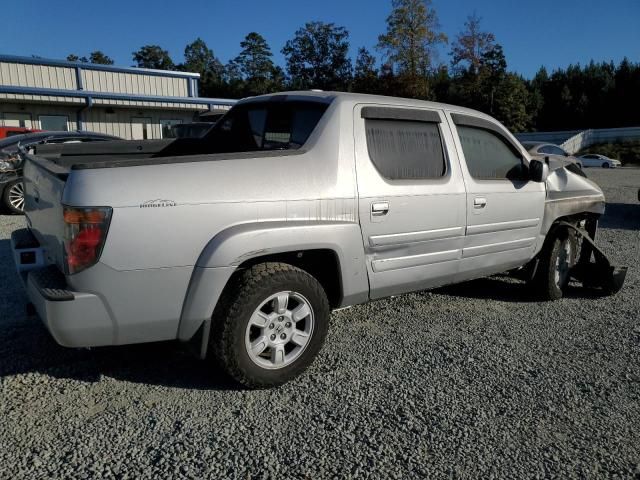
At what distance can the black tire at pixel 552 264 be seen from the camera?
537cm

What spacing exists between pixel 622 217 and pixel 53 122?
20.3m

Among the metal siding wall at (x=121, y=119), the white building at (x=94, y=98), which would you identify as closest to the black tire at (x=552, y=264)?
the white building at (x=94, y=98)

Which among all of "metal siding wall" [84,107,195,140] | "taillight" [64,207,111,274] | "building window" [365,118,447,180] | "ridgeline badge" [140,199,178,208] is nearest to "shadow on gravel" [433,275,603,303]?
"building window" [365,118,447,180]

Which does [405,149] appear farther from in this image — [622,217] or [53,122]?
[53,122]

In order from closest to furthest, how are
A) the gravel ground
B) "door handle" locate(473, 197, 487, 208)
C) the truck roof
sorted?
the gravel ground, the truck roof, "door handle" locate(473, 197, 487, 208)

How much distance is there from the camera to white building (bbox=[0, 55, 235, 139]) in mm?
20562

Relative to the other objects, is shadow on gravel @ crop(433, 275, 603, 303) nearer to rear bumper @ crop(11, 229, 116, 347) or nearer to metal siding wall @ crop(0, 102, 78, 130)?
rear bumper @ crop(11, 229, 116, 347)

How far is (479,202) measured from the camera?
14.6 feet

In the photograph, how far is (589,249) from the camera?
19.1 ft

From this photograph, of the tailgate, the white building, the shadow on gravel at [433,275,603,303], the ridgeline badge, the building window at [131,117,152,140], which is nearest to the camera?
the ridgeline badge

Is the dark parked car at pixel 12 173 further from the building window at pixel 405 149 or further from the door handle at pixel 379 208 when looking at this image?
the door handle at pixel 379 208

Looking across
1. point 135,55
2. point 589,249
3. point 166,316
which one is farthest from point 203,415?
point 135,55

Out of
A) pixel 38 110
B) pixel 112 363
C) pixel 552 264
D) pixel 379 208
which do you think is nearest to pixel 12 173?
pixel 112 363

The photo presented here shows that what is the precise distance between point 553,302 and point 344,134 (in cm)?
316
